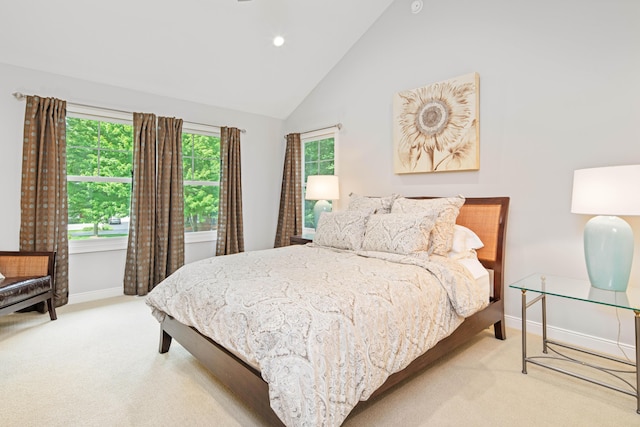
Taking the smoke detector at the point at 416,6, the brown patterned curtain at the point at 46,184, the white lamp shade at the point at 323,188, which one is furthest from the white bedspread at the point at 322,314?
the smoke detector at the point at 416,6

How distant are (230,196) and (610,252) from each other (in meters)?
3.93

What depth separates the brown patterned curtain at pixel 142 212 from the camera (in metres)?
3.73

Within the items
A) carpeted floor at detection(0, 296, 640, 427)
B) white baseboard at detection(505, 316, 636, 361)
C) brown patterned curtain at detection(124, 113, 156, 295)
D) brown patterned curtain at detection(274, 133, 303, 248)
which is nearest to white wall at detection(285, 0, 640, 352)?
white baseboard at detection(505, 316, 636, 361)

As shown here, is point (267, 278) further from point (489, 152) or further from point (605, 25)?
point (605, 25)

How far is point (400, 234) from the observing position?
8.30ft

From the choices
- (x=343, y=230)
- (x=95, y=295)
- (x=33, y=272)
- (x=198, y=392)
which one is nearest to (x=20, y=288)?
(x=33, y=272)

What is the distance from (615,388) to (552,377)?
1.02 feet

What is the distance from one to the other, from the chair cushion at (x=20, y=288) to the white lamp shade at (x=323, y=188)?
2700mm

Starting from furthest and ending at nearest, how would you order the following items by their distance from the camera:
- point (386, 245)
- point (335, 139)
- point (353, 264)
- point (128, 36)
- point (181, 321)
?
point (335, 139) → point (128, 36) → point (386, 245) → point (353, 264) → point (181, 321)

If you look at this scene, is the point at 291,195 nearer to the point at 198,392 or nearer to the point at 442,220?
the point at 442,220

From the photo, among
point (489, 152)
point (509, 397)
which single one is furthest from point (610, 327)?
point (489, 152)

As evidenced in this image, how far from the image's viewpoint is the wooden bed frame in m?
1.57

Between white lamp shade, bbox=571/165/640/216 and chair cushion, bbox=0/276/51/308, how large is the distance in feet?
13.6

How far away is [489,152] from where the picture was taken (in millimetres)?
2984
